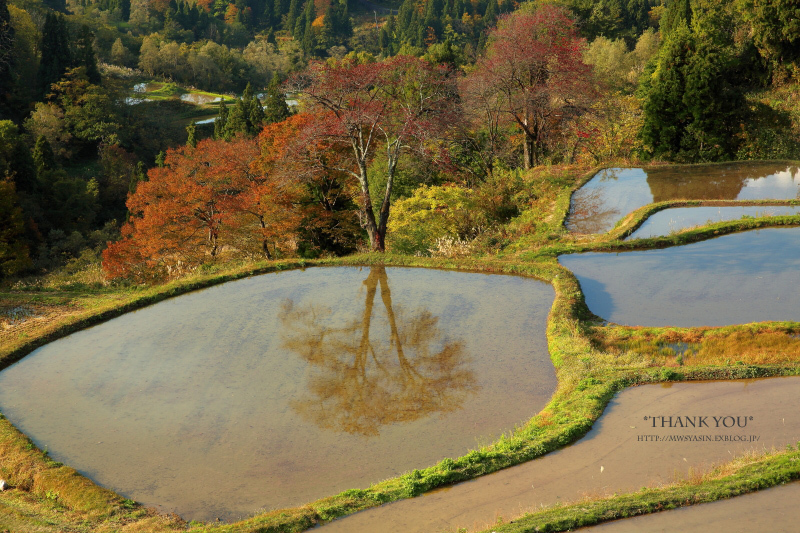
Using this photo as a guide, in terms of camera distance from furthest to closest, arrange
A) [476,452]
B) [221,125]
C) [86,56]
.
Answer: [86,56] < [221,125] < [476,452]

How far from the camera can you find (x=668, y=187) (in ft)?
69.7

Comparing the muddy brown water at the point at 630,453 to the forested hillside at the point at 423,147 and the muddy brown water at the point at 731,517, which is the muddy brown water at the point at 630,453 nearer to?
the muddy brown water at the point at 731,517

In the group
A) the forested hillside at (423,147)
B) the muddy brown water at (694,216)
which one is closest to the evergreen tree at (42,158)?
the forested hillside at (423,147)

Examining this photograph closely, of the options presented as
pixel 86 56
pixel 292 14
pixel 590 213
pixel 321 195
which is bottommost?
pixel 321 195

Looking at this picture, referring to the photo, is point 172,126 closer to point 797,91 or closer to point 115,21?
point 115,21

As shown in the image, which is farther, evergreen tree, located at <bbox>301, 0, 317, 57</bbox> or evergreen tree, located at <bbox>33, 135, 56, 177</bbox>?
evergreen tree, located at <bbox>301, 0, 317, 57</bbox>

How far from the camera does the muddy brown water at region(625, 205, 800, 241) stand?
16.5 m

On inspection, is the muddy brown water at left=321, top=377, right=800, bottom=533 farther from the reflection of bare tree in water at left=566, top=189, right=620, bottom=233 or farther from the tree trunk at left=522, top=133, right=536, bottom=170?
the tree trunk at left=522, top=133, right=536, bottom=170

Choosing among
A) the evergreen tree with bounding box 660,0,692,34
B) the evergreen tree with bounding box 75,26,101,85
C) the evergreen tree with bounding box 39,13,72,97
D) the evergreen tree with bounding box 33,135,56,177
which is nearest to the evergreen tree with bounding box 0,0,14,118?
the evergreen tree with bounding box 39,13,72,97

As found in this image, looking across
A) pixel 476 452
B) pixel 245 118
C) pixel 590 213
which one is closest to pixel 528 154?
pixel 590 213

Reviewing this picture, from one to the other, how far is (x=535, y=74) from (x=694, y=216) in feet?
37.1

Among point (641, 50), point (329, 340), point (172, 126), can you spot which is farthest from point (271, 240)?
point (172, 126)

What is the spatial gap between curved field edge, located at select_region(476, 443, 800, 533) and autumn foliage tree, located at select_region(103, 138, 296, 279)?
17789mm

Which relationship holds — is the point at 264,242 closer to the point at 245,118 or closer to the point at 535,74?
the point at 535,74
